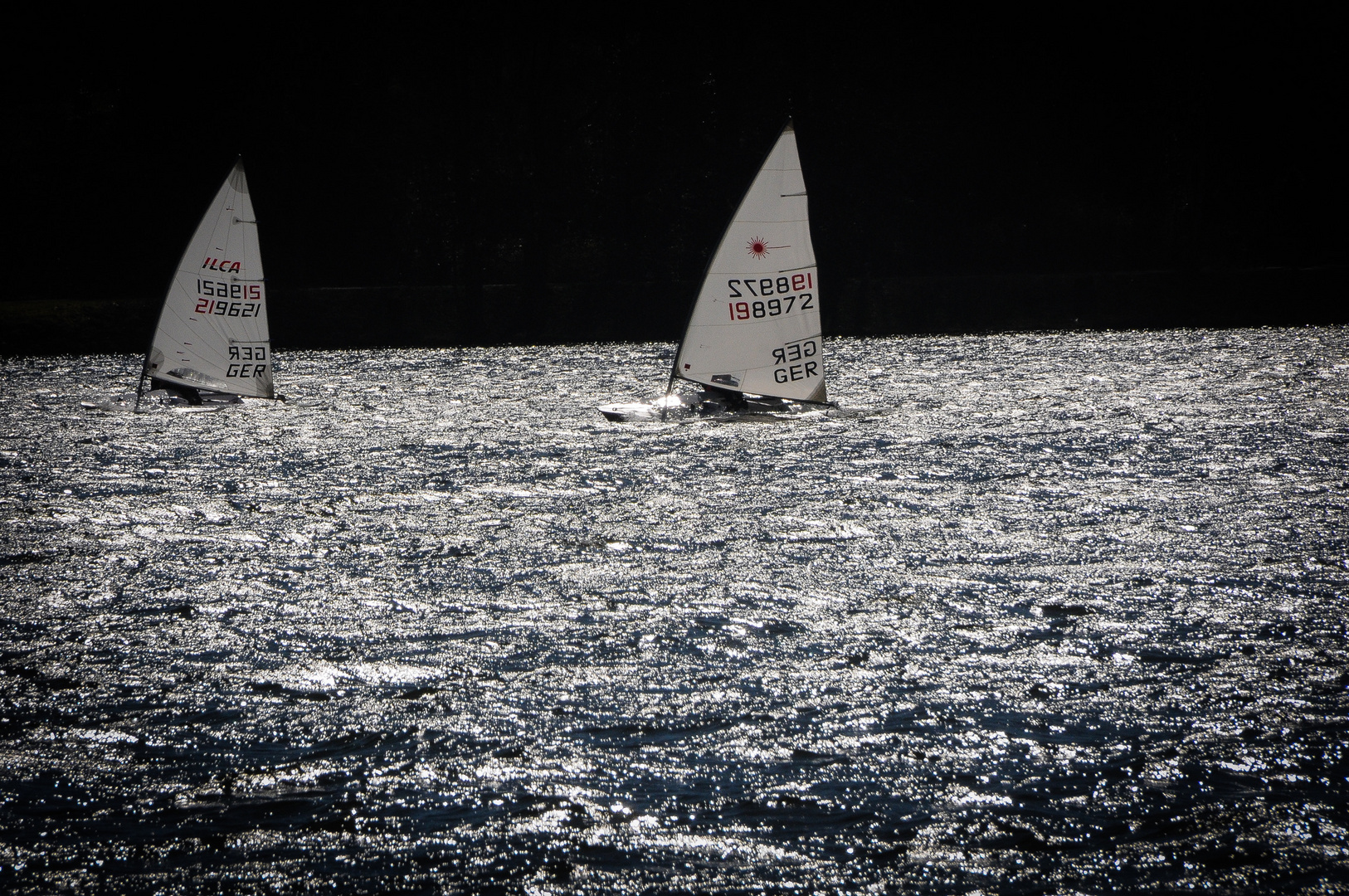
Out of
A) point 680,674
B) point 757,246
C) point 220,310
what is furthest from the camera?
point 220,310

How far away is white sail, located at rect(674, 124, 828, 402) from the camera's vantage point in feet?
109

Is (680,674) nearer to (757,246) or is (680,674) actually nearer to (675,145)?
(757,246)

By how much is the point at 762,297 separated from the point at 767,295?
144 millimetres

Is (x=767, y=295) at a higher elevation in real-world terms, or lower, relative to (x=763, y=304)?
higher

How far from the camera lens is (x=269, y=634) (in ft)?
50.4

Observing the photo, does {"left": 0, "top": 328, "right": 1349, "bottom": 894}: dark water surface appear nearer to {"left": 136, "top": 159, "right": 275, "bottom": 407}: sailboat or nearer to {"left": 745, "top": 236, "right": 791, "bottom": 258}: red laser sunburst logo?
→ {"left": 745, "top": 236, "right": 791, "bottom": 258}: red laser sunburst logo

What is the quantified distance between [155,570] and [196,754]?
8.15 meters

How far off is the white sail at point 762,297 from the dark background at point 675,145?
5300 centimetres

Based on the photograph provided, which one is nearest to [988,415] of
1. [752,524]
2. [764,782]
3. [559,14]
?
[752,524]

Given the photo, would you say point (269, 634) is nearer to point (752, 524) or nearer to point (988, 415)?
point (752, 524)

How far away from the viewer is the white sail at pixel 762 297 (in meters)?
33.1

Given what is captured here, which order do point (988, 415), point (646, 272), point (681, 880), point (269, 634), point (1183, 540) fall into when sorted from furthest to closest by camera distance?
1. point (646, 272)
2. point (988, 415)
3. point (1183, 540)
4. point (269, 634)
5. point (681, 880)

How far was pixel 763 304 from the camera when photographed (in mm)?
34156

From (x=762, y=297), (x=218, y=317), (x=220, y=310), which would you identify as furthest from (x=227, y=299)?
(x=762, y=297)
